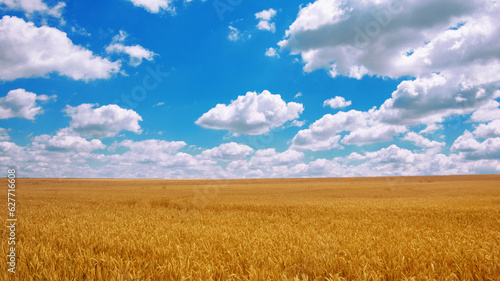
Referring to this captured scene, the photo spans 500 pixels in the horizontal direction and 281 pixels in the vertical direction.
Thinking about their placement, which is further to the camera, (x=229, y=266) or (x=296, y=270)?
(x=229, y=266)

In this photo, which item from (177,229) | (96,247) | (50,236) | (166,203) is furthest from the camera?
(166,203)

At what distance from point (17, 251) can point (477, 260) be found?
8.73 meters

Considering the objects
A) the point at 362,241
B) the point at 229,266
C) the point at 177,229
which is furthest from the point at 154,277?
the point at 362,241

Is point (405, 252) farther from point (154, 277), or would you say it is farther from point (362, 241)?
point (154, 277)

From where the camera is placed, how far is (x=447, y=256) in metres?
4.94

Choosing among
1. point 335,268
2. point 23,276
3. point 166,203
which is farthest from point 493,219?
point 166,203

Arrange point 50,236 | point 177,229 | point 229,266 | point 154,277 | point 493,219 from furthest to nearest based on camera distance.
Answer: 1. point 493,219
2. point 177,229
3. point 50,236
4. point 229,266
5. point 154,277

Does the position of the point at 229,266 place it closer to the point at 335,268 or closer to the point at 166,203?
the point at 335,268

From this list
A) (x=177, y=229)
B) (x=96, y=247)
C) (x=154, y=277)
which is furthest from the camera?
(x=177, y=229)

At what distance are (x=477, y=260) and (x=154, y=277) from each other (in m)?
5.45

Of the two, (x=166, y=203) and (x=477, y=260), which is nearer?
(x=477, y=260)

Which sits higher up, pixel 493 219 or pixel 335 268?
pixel 335 268

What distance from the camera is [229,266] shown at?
465 cm

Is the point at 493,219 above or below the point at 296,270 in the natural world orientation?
below
